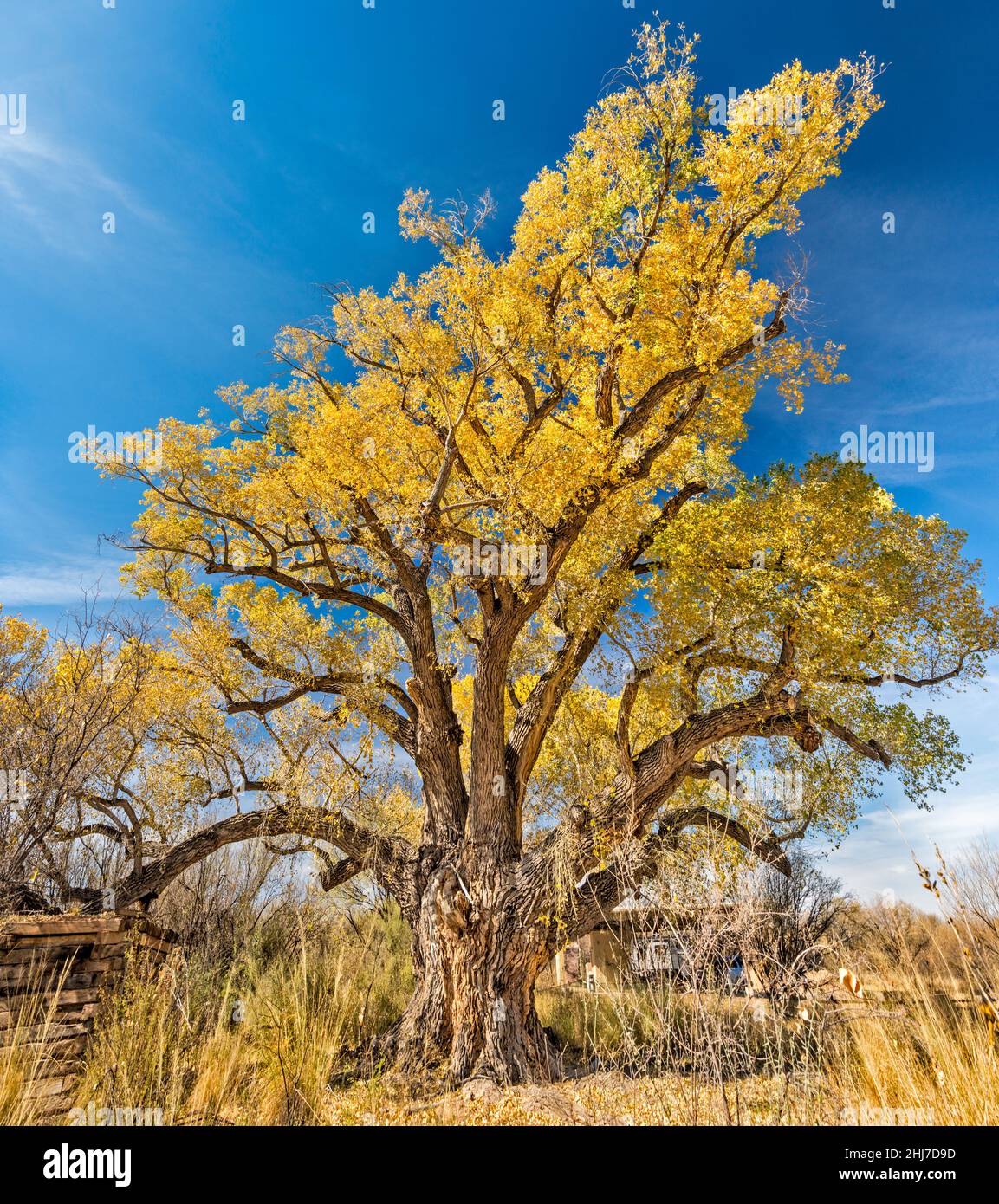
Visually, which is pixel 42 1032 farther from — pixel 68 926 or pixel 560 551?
pixel 560 551

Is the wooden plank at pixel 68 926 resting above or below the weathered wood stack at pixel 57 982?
above

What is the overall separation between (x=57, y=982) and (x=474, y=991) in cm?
441

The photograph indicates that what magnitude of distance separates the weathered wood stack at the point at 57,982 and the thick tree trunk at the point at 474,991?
3.26m

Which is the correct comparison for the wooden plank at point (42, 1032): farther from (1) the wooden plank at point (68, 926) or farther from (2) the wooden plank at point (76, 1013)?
(1) the wooden plank at point (68, 926)

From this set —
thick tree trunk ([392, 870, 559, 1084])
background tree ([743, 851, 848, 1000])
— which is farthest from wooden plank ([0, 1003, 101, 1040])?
background tree ([743, 851, 848, 1000])

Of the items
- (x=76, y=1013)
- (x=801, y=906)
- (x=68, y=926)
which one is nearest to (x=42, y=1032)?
(x=76, y=1013)

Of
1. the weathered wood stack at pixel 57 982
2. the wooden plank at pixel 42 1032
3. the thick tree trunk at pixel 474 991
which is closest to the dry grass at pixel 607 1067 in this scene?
the wooden plank at pixel 42 1032

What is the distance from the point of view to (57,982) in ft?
22.0

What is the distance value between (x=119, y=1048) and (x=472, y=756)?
4.78 m

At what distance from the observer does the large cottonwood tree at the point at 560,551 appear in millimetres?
7996

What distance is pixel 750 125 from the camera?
7910mm

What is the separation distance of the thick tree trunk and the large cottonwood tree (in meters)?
0.03

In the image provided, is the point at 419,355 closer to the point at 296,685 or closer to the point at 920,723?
the point at 296,685
